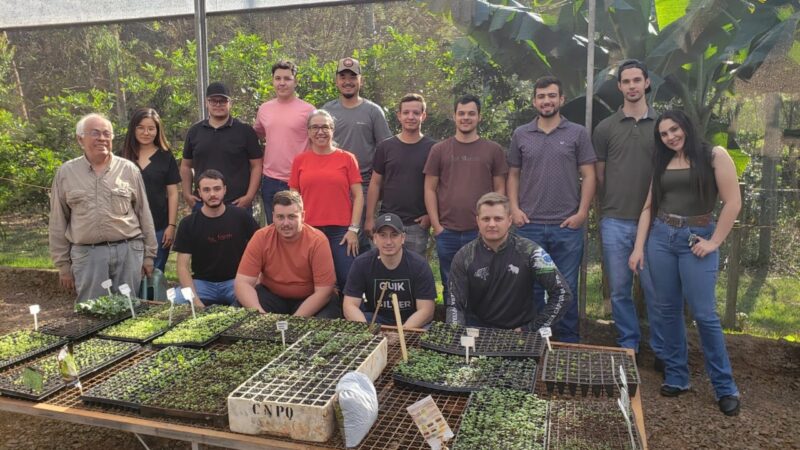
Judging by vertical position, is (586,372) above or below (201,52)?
below

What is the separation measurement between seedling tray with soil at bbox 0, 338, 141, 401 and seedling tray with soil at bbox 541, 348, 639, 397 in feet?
7.05

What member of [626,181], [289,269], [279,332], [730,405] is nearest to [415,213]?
[289,269]

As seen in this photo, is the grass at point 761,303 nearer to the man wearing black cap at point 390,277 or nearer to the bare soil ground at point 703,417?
the bare soil ground at point 703,417

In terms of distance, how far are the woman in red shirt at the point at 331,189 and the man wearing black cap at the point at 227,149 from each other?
0.57 metres

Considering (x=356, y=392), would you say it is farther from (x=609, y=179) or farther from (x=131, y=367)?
(x=609, y=179)

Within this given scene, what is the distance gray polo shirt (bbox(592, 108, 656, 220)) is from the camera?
4484 millimetres

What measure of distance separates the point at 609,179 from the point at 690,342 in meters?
1.68

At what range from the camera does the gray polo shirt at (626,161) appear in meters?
4.48

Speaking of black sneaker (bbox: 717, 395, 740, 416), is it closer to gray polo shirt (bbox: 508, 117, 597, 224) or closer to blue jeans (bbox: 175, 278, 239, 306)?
gray polo shirt (bbox: 508, 117, 597, 224)

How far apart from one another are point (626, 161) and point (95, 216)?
3841 millimetres

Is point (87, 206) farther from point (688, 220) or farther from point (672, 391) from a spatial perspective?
point (672, 391)

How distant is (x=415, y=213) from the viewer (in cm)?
511

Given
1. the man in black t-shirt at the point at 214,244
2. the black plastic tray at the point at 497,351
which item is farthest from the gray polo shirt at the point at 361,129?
the black plastic tray at the point at 497,351

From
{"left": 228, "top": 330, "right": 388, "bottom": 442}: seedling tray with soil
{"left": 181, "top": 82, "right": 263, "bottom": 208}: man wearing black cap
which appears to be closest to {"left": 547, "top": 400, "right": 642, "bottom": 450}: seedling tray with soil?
{"left": 228, "top": 330, "right": 388, "bottom": 442}: seedling tray with soil
